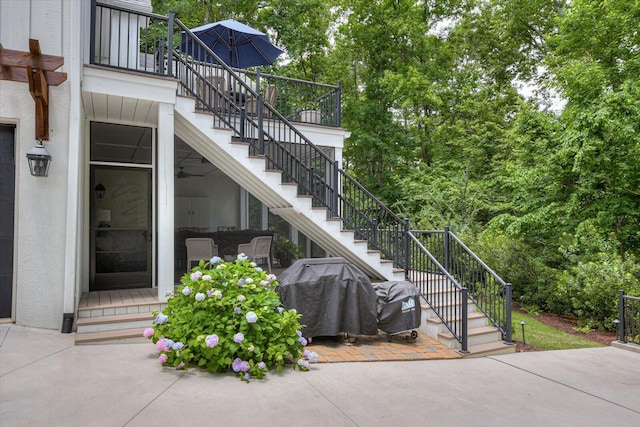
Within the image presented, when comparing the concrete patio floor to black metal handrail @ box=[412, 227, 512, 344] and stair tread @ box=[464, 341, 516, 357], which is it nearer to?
stair tread @ box=[464, 341, 516, 357]

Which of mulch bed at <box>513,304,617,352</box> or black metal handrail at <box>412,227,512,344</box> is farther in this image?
mulch bed at <box>513,304,617,352</box>

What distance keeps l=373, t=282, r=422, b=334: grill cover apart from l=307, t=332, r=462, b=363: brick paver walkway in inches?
9.8

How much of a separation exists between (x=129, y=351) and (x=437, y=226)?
8.96m

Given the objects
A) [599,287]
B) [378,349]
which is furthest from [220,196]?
[599,287]

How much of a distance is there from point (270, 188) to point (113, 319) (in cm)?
281

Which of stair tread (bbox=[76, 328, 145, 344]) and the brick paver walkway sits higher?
stair tread (bbox=[76, 328, 145, 344])

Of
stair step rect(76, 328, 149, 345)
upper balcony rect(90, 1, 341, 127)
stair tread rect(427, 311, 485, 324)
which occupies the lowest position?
stair tread rect(427, 311, 485, 324)

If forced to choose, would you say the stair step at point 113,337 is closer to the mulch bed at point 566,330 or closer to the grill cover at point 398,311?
the grill cover at point 398,311

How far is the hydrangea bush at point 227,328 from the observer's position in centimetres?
398

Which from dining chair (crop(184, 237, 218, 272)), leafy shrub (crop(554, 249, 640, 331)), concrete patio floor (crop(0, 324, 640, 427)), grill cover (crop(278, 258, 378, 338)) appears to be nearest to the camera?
concrete patio floor (crop(0, 324, 640, 427))

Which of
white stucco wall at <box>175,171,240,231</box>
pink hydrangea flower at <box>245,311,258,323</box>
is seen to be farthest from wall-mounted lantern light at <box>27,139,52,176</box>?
white stucco wall at <box>175,171,240,231</box>

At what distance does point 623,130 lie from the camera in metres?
7.71

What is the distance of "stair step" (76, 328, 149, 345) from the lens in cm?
473

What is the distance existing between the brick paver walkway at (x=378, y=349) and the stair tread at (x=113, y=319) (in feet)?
6.89
